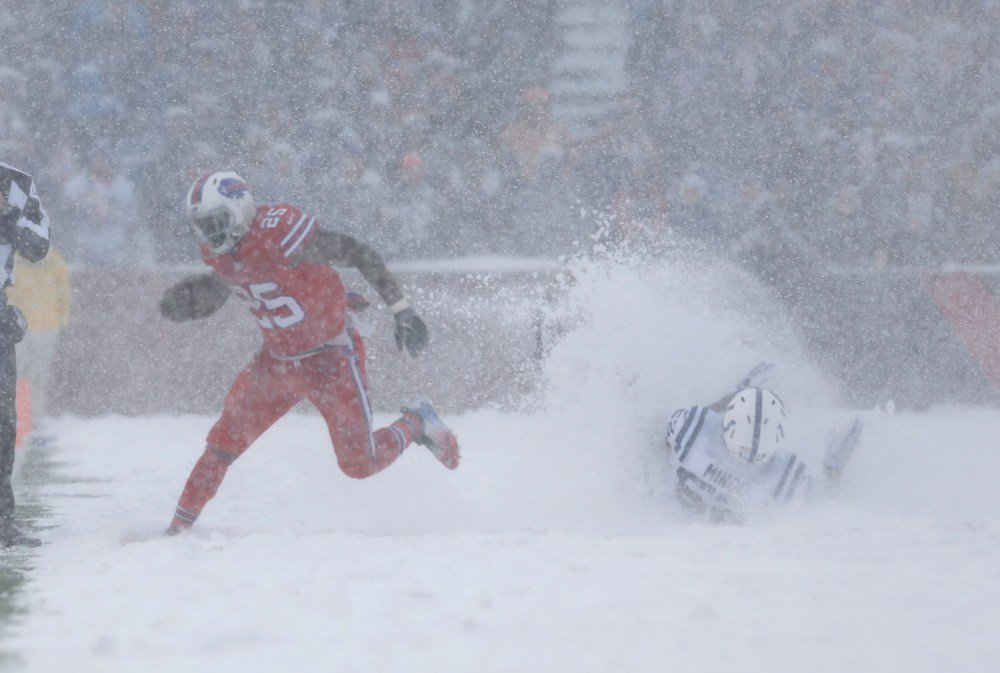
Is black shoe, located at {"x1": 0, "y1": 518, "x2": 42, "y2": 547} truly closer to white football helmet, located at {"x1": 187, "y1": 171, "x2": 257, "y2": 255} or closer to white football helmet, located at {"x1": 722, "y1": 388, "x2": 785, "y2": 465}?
white football helmet, located at {"x1": 187, "y1": 171, "x2": 257, "y2": 255}

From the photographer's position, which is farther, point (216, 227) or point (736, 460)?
point (736, 460)

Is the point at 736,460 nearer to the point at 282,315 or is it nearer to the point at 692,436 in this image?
the point at 692,436

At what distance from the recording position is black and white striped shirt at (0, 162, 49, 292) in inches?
176

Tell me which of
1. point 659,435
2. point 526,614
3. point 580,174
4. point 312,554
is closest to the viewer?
point 526,614

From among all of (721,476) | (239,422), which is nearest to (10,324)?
(239,422)

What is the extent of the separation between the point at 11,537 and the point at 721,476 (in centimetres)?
306

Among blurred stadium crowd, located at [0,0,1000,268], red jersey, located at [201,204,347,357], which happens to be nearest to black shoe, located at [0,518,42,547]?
red jersey, located at [201,204,347,357]

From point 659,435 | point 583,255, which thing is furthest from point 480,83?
point 659,435

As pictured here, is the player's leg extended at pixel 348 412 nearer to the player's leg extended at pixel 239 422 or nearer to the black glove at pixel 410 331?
the player's leg extended at pixel 239 422

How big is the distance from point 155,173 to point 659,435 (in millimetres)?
4205

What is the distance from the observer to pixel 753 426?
16.6ft

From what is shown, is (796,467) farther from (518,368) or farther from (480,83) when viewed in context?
(480,83)

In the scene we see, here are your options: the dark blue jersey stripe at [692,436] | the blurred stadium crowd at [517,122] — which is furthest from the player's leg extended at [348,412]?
the blurred stadium crowd at [517,122]

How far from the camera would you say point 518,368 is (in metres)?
7.79
